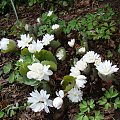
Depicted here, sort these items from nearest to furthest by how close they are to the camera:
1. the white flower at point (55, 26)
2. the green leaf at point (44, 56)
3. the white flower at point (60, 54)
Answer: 1. the green leaf at point (44, 56)
2. the white flower at point (60, 54)
3. the white flower at point (55, 26)

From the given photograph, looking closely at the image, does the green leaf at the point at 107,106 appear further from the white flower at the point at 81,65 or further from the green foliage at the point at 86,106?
the white flower at the point at 81,65

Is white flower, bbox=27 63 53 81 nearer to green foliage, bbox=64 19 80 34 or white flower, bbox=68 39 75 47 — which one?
white flower, bbox=68 39 75 47

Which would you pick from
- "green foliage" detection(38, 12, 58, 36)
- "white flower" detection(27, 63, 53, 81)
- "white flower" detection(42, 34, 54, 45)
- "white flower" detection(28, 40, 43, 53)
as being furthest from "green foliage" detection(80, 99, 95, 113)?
"green foliage" detection(38, 12, 58, 36)

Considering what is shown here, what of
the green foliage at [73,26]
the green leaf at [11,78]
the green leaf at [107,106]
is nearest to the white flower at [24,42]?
the green leaf at [11,78]

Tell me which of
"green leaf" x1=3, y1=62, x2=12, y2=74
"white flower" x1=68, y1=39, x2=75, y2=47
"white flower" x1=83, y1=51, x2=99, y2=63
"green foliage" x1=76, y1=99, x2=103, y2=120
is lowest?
"green foliage" x1=76, y1=99, x2=103, y2=120

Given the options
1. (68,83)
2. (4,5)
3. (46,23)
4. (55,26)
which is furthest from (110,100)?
(4,5)

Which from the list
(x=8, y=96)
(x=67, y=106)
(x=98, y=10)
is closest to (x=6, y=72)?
(x=8, y=96)

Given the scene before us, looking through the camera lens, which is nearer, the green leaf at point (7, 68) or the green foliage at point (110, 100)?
the green foliage at point (110, 100)

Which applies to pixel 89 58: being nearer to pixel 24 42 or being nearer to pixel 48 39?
pixel 48 39
